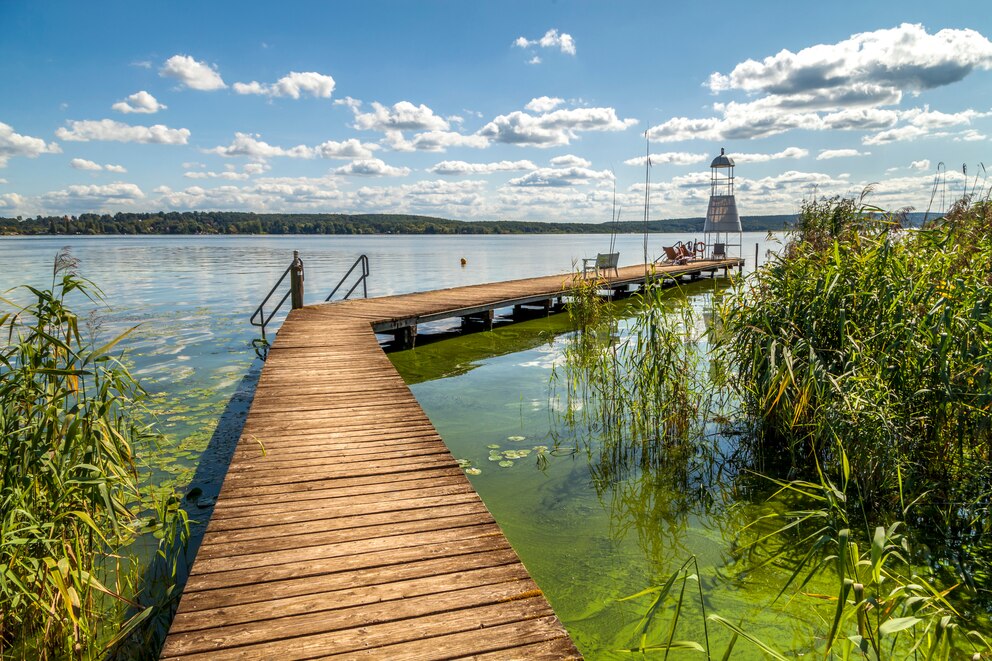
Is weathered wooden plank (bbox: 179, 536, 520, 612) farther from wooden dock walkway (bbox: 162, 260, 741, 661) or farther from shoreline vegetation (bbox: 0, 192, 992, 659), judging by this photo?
shoreline vegetation (bbox: 0, 192, 992, 659)

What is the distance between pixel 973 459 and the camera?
3918 mm

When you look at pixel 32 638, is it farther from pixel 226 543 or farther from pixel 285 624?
pixel 285 624

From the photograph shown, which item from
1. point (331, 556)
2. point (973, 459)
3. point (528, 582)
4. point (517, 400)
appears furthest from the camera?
point (517, 400)

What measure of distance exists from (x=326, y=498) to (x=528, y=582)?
1.48 meters

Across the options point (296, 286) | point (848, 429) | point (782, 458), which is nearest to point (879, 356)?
point (848, 429)

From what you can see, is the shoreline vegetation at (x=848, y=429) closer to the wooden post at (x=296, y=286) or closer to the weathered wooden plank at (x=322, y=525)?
the weathered wooden plank at (x=322, y=525)

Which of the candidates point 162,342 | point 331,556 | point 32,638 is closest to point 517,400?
point 331,556

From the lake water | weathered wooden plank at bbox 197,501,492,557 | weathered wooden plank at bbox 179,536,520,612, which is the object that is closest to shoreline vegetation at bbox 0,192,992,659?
the lake water

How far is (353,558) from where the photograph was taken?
2895 millimetres

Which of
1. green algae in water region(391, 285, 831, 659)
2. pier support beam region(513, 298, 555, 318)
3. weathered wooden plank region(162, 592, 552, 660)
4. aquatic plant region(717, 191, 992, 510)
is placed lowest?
green algae in water region(391, 285, 831, 659)

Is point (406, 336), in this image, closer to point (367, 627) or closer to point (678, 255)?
point (367, 627)

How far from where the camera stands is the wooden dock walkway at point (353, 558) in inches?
91.0

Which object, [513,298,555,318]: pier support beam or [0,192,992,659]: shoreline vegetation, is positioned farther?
[513,298,555,318]: pier support beam

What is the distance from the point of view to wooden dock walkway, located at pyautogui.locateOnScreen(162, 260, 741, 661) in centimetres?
231
